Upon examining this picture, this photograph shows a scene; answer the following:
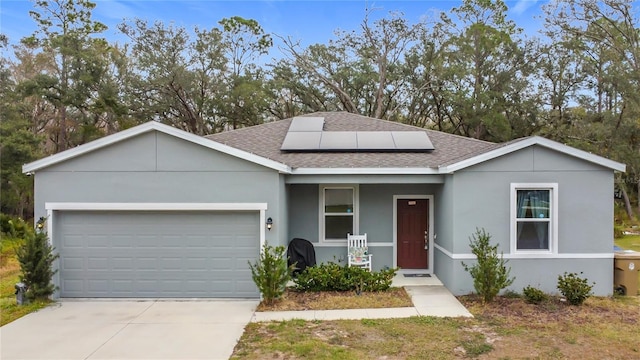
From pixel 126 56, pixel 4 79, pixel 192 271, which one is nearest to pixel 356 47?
pixel 126 56

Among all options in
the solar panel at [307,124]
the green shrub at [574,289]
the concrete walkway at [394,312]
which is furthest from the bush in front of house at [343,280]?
the solar panel at [307,124]

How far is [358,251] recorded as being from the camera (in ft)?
Answer: 34.3

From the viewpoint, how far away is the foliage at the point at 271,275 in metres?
8.16

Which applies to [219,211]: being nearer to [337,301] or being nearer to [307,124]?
[337,301]

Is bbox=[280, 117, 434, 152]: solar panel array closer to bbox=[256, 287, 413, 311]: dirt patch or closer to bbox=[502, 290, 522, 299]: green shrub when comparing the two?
bbox=[256, 287, 413, 311]: dirt patch

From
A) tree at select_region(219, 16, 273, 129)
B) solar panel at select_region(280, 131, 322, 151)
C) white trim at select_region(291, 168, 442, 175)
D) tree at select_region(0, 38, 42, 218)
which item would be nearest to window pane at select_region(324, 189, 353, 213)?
solar panel at select_region(280, 131, 322, 151)

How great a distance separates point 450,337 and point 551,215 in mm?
4155

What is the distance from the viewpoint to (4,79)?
848 inches

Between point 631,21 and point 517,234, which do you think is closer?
point 517,234

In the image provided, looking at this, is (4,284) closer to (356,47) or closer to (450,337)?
(450,337)

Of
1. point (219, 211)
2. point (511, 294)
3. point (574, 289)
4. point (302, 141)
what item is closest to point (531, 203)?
point (574, 289)

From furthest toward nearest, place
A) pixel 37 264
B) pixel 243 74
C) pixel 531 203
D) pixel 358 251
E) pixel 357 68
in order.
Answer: pixel 357 68 → pixel 243 74 → pixel 358 251 → pixel 531 203 → pixel 37 264

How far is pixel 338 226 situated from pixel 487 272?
4.06 meters

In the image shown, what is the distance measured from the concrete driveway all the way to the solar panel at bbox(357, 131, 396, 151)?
16.8 feet
